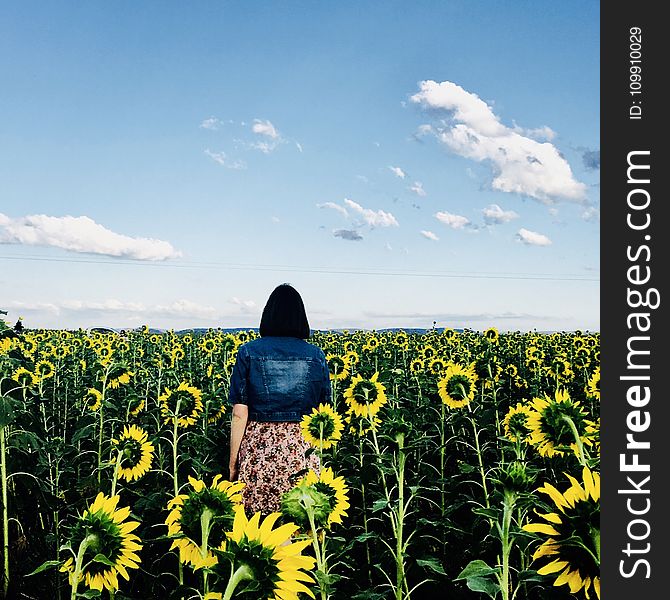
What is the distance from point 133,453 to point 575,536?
413 centimetres

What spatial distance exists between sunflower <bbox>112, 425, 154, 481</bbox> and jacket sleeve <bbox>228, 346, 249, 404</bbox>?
3.15ft

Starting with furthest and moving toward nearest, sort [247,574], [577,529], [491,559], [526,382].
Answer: [526,382] → [491,559] → [577,529] → [247,574]

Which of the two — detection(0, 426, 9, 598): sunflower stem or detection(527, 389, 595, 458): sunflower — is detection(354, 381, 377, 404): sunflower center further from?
detection(0, 426, 9, 598): sunflower stem

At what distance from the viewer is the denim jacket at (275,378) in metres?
4.43

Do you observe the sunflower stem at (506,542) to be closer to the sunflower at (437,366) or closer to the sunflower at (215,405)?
the sunflower at (215,405)

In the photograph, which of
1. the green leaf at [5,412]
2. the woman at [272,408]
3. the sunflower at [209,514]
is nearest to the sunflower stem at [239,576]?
the sunflower at [209,514]

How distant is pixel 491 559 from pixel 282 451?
72.4 inches

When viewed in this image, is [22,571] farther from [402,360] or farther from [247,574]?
[402,360]

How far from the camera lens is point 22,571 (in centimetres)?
508

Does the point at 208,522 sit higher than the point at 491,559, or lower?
higher

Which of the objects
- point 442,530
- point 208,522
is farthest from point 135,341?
point 208,522

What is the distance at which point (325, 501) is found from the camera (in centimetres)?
243

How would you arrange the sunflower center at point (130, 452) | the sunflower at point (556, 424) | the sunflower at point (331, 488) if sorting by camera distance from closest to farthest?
1. the sunflower at point (556, 424)
2. the sunflower at point (331, 488)
3. the sunflower center at point (130, 452)

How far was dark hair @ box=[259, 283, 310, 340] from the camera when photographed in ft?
14.9
